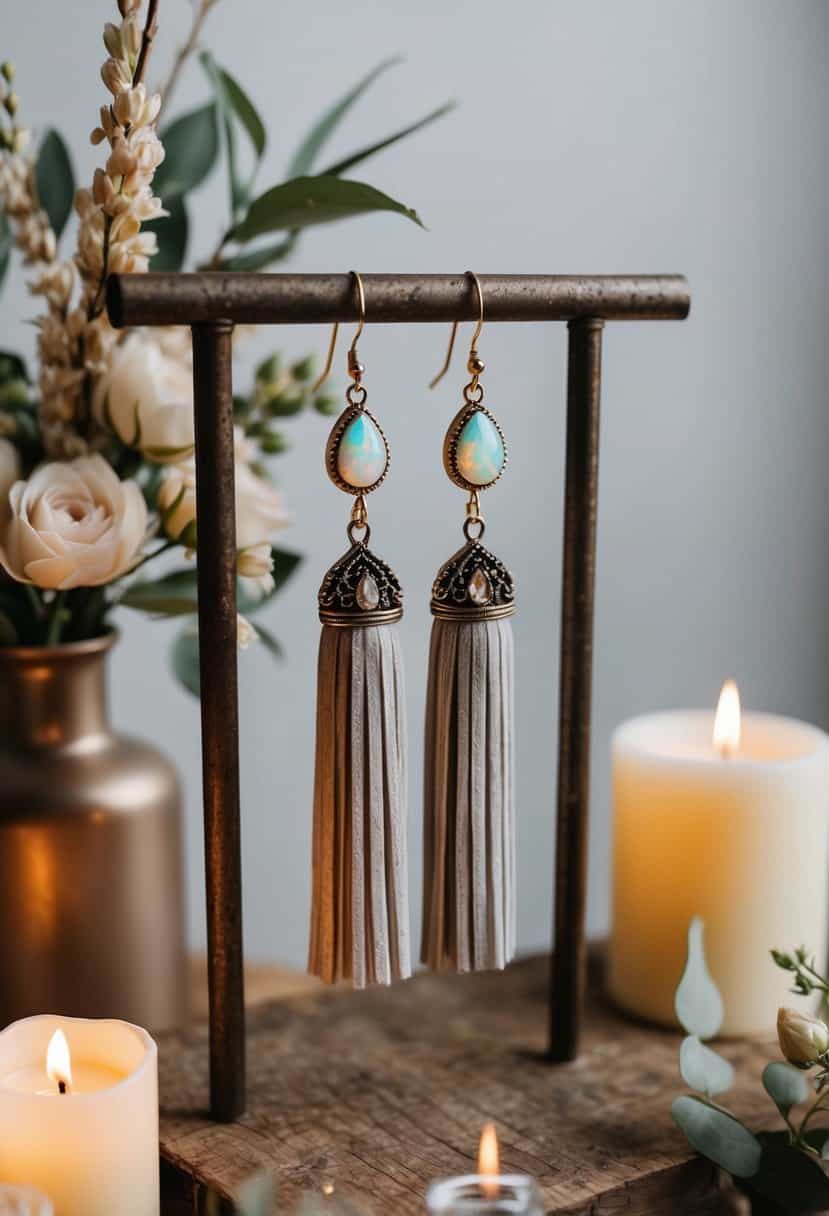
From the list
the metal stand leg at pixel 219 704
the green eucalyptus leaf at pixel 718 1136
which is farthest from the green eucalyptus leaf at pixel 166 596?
the green eucalyptus leaf at pixel 718 1136

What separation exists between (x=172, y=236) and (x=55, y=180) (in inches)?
2.8

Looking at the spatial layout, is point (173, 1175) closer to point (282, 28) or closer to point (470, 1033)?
point (470, 1033)

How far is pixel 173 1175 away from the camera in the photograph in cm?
64

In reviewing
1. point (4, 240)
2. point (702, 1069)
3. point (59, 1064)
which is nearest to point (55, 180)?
point (4, 240)

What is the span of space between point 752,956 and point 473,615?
0.28 m

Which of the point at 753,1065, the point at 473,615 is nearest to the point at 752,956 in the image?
the point at 753,1065

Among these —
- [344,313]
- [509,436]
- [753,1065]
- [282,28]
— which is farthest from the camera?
[509,436]

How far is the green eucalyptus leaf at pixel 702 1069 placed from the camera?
2.15 ft

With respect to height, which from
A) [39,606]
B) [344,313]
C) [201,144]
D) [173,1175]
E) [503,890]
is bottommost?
[173,1175]

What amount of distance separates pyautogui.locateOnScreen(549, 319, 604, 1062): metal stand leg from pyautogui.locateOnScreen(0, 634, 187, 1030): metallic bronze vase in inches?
8.4

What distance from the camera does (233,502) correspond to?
23.9 inches

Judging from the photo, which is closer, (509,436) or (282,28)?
(282,28)

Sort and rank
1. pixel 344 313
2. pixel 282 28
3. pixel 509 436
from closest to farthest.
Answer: pixel 344 313, pixel 282 28, pixel 509 436

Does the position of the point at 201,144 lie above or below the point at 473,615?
above
